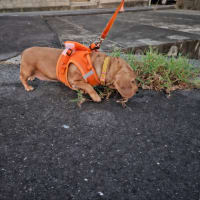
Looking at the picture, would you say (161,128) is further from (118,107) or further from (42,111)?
(42,111)

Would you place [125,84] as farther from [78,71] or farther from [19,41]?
[19,41]

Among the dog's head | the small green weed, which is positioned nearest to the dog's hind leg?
the dog's head

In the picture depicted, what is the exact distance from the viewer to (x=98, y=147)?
158 centimetres

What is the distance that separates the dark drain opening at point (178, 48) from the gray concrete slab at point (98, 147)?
146 centimetres

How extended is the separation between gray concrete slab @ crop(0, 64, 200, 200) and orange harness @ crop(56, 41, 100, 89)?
29 centimetres

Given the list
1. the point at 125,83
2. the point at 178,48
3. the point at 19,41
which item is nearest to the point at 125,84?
the point at 125,83

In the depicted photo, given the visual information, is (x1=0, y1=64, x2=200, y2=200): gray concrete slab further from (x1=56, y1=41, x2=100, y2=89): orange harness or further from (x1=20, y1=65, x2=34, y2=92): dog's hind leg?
(x1=56, y1=41, x2=100, y2=89): orange harness

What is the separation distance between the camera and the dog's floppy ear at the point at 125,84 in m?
2.06

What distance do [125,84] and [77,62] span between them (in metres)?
0.57

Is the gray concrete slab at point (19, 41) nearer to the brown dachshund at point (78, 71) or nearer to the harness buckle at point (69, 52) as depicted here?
the brown dachshund at point (78, 71)

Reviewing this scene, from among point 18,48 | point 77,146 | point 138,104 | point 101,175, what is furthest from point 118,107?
point 18,48

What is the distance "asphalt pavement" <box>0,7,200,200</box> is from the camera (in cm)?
125

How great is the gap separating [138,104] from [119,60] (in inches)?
21.8

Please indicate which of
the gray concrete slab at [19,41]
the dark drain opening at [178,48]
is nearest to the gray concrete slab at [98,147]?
the dark drain opening at [178,48]
